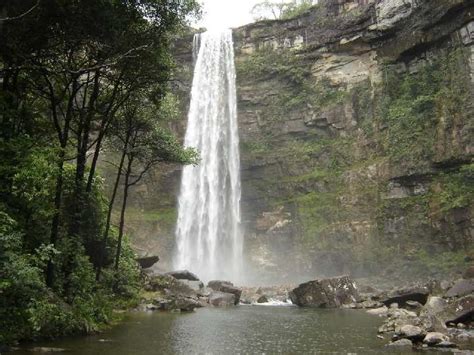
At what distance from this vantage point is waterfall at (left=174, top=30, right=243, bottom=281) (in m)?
40.9

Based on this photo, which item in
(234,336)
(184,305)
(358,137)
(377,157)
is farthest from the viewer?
(358,137)

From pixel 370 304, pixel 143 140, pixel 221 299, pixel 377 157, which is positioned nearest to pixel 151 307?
pixel 221 299

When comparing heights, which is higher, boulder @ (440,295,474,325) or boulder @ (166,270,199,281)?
boulder @ (166,270,199,281)

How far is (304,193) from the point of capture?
136 feet

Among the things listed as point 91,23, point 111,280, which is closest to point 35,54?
point 91,23

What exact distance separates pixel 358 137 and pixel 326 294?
67.9 feet

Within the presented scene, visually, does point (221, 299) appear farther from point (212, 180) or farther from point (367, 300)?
point (212, 180)

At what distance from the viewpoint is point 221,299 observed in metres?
23.0

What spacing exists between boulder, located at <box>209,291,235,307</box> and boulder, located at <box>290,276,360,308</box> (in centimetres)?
351

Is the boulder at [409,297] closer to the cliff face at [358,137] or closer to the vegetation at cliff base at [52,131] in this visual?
the cliff face at [358,137]

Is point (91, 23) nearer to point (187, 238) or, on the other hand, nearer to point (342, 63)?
point (187, 238)

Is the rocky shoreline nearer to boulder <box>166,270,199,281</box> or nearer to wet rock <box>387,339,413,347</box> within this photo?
boulder <box>166,270,199,281</box>

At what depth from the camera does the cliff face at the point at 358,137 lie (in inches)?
1332

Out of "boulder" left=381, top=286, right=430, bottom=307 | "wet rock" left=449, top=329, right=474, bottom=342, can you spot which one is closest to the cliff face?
"boulder" left=381, top=286, right=430, bottom=307
